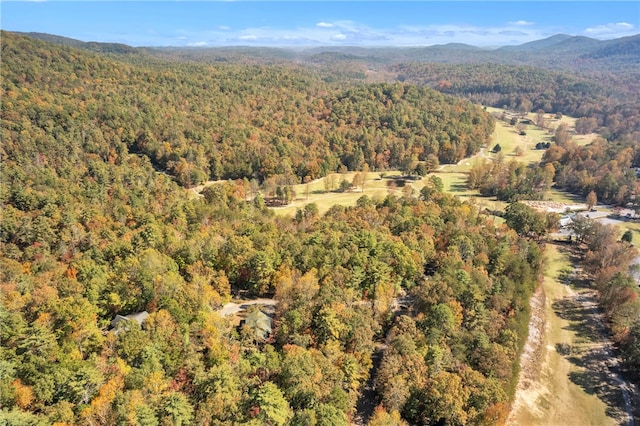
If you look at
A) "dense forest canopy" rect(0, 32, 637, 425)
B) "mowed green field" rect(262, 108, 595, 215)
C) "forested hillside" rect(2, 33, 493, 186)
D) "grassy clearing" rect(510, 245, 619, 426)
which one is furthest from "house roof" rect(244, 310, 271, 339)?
"forested hillside" rect(2, 33, 493, 186)

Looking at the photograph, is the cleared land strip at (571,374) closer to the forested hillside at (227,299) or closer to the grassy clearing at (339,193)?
the forested hillside at (227,299)

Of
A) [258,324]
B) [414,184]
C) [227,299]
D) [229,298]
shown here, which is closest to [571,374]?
[258,324]

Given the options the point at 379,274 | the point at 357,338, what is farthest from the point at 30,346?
the point at 379,274

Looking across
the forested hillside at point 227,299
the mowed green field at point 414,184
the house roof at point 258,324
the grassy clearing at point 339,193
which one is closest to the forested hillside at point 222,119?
the grassy clearing at point 339,193

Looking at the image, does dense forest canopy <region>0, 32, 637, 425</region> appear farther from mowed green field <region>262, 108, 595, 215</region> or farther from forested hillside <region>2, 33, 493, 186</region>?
mowed green field <region>262, 108, 595, 215</region>

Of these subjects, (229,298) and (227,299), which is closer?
(227,299)

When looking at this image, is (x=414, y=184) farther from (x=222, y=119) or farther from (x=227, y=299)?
(x=227, y=299)
